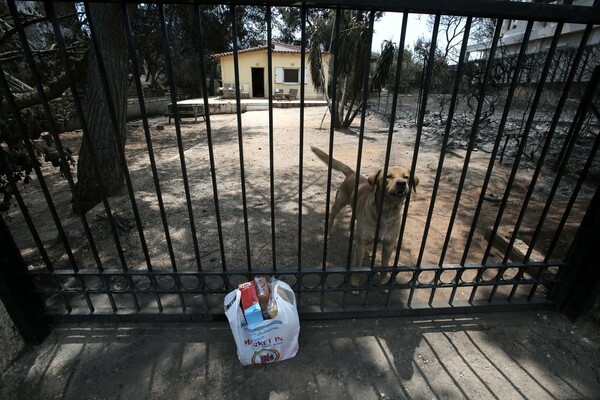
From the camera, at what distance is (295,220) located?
4.22 metres

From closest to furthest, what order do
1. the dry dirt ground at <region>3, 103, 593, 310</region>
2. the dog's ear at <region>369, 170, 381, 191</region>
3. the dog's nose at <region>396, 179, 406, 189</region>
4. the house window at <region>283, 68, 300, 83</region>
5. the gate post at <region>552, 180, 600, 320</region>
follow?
the gate post at <region>552, 180, 600, 320</region> → the dog's nose at <region>396, 179, 406, 189</region> → the dog's ear at <region>369, 170, 381, 191</region> → the dry dirt ground at <region>3, 103, 593, 310</region> → the house window at <region>283, 68, 300, 83</region>

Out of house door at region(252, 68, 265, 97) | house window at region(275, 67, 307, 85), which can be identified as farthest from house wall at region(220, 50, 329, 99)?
house door at region(252, 68, 265, 97)

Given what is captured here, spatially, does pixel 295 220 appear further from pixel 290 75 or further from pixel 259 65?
pixel 259 65

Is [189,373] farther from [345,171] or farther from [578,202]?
[578,202]

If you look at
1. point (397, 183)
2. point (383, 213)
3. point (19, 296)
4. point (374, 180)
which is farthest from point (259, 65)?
point (19, 296)

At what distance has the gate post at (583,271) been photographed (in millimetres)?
2180

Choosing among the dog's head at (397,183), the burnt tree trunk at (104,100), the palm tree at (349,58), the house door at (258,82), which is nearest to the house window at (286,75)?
the house door at (258,82)

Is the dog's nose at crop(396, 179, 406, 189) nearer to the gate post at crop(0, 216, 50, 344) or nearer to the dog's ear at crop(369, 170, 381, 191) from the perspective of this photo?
the dog's ear at crop(369, 170, 381, 191)

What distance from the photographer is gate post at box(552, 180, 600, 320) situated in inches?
85.8

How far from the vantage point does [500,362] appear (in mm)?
2111

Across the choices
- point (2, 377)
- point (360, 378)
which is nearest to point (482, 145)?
point (360, 378)

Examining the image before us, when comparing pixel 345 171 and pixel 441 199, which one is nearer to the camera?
pixel 345 171

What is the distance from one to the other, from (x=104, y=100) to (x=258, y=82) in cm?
2801

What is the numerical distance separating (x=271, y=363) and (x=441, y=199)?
4146 mm
